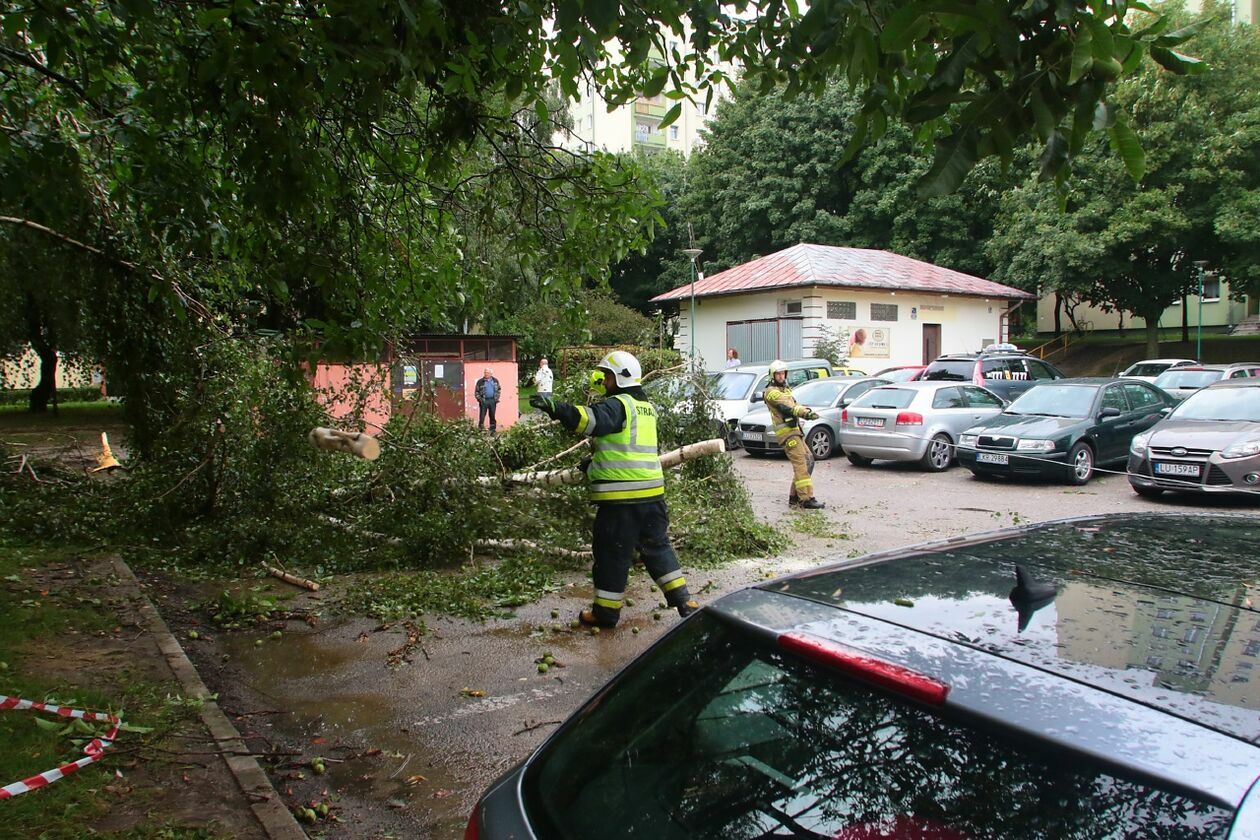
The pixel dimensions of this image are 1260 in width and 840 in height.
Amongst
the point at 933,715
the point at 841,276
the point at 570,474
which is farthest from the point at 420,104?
the point at 841,276

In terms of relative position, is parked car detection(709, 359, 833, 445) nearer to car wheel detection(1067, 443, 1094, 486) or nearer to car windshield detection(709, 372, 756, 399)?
car windshield detection(709, 372, 756, 399)

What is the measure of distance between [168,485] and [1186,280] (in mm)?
35571

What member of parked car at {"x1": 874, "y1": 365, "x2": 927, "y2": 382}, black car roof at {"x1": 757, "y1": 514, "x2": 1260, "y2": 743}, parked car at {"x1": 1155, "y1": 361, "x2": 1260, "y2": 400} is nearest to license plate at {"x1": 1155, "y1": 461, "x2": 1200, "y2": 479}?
parked car at {"x1": 874, "y1": 365, "x2": 927, "y2": 382}

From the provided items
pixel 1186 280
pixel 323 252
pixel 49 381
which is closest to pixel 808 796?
pixel 323 252

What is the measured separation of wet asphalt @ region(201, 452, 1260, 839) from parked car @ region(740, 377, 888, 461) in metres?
8.03

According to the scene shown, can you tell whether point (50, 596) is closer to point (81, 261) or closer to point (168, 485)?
point (168, 485)

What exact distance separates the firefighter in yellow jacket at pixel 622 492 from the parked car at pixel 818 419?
1089 cm

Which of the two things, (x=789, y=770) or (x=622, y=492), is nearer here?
(x=789, y=770)

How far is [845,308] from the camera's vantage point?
2988 cm

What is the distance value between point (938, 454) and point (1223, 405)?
4333mm

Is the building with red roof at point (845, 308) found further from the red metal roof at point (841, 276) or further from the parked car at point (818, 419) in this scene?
the parked car at point (818, 419)

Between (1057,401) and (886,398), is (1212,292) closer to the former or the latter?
(1057,401)

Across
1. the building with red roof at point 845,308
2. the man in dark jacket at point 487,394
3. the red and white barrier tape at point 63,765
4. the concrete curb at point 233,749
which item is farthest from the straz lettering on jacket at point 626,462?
the building with red roof at point 845,308

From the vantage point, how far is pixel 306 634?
6.50 meters
